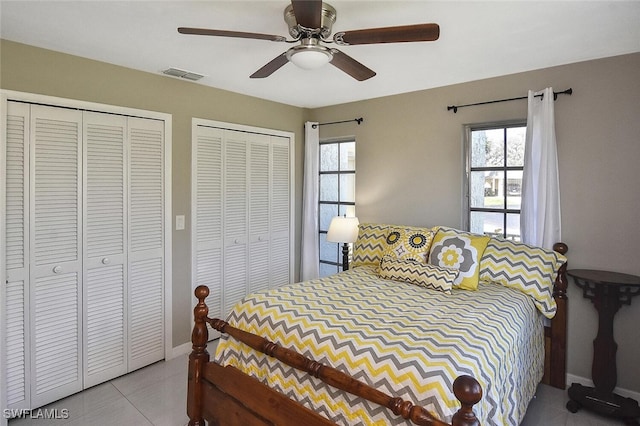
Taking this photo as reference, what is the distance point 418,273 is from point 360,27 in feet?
5.52

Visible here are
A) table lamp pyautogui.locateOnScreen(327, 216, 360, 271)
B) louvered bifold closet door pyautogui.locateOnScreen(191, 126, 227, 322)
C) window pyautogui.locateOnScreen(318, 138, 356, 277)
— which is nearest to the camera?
louvered bifold closet door pyautogui.locateOnScreen(191, 126, 227, 322)

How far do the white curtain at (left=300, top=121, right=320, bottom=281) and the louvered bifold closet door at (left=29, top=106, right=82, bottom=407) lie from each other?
7.33 feet

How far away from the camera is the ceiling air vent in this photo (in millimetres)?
2965

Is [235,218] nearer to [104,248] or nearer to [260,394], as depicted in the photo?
[104,248]

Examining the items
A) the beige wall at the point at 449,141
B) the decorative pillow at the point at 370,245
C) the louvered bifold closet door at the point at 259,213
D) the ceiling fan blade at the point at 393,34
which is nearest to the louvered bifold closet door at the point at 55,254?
the beige wall at the point at 449,141

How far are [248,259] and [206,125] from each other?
4.57 ft

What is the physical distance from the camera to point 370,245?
10.9ft

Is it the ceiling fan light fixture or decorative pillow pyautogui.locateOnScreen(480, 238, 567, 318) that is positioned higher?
the ceiling fan light fixture

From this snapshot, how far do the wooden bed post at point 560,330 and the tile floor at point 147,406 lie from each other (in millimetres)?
121

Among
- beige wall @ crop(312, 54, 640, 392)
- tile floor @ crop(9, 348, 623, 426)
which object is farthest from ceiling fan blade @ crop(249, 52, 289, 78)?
tile floor @ crop(9, 348, 623, 426)

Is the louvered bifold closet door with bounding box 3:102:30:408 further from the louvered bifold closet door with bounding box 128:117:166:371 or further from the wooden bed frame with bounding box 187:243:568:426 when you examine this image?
the wooden bed frame with bounding box 187:243:568:426

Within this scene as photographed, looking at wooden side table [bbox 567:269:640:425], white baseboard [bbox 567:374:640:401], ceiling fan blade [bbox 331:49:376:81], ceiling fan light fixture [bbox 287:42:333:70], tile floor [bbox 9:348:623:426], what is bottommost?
tile floor [bbox 9:348:623:426]

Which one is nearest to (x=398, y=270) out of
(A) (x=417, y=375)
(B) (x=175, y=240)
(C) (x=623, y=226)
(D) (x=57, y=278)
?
(A) (x=417, y=375)

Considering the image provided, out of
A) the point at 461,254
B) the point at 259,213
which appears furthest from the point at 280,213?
the point at 461,254
